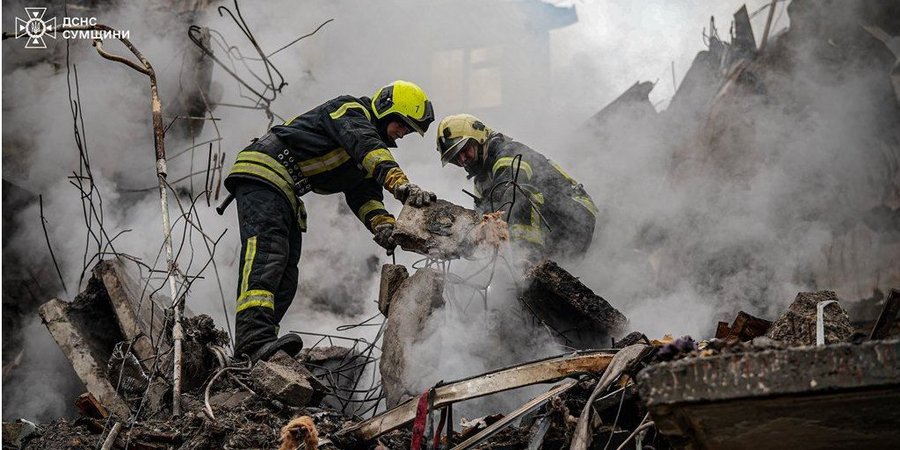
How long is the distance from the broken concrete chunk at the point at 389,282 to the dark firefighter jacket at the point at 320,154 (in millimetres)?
749

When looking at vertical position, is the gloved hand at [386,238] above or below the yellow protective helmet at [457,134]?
below

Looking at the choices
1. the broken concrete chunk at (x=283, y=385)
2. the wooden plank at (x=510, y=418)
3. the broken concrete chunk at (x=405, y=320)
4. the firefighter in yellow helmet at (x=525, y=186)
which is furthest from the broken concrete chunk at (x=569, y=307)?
the wooden plank at (x=510, y=418)

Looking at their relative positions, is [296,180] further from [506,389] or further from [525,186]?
[506,389]

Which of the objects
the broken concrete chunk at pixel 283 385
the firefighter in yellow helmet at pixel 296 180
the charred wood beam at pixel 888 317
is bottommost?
the charred wood beam at pixel 888 317

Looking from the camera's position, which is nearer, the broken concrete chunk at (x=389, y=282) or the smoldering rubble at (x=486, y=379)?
the smoldering rubble at (x=486, y=379)

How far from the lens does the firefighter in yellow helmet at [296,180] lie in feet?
18.3

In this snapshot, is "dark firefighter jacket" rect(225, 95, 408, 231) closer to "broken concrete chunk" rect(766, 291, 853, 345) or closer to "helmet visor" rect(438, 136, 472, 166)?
"helmet visor" rect(438, 136, 472, 166)

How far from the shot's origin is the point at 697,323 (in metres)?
7.70

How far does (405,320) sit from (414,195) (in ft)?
2.40

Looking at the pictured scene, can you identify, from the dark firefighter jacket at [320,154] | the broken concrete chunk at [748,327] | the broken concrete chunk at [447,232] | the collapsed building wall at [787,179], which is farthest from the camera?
the collapsed building wall at [787,179]

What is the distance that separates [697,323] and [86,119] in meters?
6.52

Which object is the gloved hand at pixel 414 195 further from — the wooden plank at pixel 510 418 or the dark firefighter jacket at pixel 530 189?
the wooden plank at pixel 510 418

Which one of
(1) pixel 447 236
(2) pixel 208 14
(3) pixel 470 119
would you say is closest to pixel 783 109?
(3) pixel 470 119

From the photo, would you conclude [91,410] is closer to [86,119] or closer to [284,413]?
[284,413]
